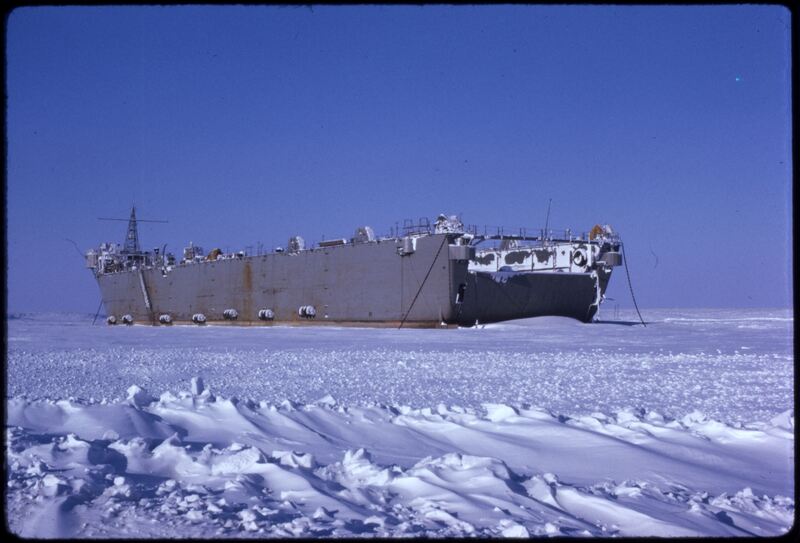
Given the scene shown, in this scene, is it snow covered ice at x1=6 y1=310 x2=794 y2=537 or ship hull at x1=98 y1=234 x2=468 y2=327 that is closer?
snow covered ice at x1=6 y1=310 x2=794 y2=537

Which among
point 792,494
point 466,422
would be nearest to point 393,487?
point 466,422

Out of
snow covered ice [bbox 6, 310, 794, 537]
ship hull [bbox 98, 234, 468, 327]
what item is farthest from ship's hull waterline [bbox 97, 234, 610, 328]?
snow covered ice [bbox 6, 310, 794, 537]

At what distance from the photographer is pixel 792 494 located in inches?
156

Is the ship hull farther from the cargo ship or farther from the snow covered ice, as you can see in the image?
the snow covered ice

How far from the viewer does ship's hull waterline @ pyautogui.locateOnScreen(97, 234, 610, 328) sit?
24.6 metres

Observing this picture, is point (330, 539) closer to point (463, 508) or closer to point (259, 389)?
point (463, 508)

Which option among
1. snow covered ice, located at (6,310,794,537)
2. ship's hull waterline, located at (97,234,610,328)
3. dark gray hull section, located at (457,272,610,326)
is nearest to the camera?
snow covered ice, located at (6,310,794,537)

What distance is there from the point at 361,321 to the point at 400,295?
8.48ft

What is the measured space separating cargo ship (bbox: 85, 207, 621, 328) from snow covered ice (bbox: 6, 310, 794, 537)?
15.2 meters

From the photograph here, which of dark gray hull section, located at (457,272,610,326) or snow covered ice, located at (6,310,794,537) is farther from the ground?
dark gray hull section, located at (457,272,610,326)

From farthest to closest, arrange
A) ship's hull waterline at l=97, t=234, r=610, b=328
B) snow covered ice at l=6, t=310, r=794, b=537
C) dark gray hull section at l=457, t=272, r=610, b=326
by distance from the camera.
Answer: dark gray hull section at l=457, t=272, r=610, b=326
ship's hull waterline at l=97, t=234, r=610, b=328
snow covered ice at l=6, t=310, r=794, b=537

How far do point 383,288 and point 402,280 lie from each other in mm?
1146

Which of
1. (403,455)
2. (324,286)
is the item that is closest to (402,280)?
(324,286)

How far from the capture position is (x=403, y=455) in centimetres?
473
